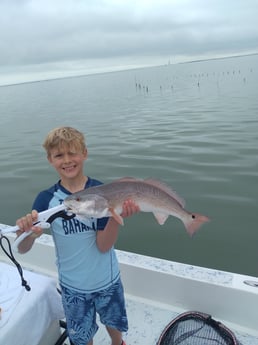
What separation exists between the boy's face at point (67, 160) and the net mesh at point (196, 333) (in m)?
1.60

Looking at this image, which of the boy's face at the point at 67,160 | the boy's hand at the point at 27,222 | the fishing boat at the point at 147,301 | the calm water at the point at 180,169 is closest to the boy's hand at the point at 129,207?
the boy's face at the point at 67,160

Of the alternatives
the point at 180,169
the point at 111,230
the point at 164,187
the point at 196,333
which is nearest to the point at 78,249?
the point at 111,230

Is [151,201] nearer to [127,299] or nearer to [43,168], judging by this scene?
[127,299]

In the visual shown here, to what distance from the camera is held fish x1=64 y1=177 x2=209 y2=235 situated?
2209 millimetres

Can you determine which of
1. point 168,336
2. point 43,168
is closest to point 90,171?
point 43,168

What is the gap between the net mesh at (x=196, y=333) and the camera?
2742 mm

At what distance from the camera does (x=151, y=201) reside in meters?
2.36

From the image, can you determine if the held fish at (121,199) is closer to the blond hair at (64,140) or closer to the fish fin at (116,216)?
the fish fin at (116,216)

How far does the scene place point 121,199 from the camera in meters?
2.28

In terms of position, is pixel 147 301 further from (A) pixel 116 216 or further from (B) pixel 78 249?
(A) pixel 116 216

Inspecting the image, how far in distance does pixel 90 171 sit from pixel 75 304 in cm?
949

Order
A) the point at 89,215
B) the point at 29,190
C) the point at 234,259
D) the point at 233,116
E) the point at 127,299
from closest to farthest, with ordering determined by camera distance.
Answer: the point at 89,215, the point at 127,299, the point at 234,259, the point at 29,190, the point at 233,116

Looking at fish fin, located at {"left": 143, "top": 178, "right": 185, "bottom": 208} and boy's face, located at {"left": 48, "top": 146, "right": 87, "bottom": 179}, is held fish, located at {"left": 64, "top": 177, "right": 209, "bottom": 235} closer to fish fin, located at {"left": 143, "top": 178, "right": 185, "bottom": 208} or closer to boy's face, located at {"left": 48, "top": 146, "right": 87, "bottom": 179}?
fish fin, located at {"left": 143, "top": 178, "right": 185, "bottom": 208}

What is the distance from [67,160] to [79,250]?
2.17 feet
